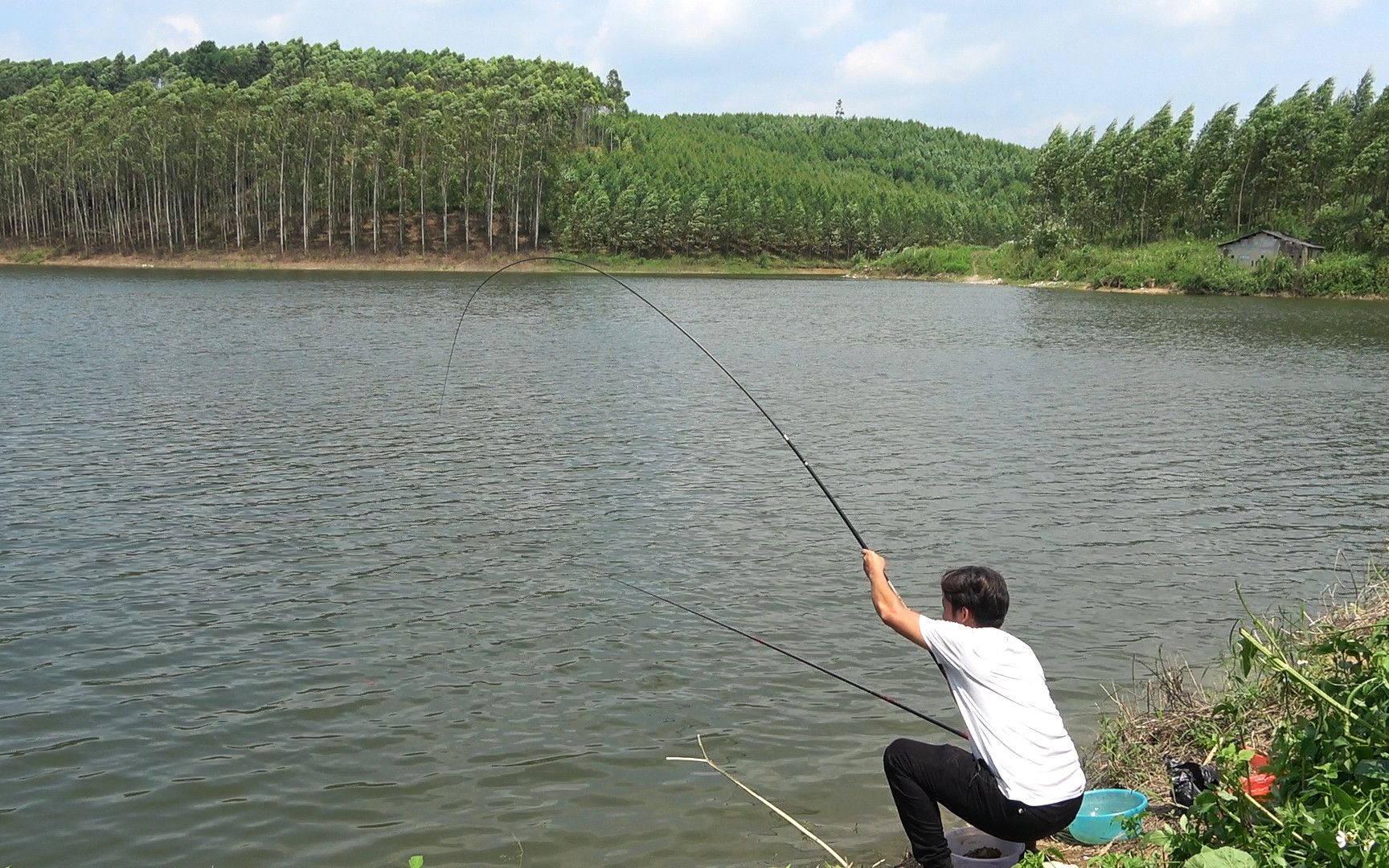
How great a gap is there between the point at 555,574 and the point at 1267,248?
6903 centimetres

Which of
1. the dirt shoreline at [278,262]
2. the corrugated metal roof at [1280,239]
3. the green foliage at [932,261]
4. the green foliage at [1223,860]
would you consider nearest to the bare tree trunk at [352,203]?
the dirt shoreline at [278,262]

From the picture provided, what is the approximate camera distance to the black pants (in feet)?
16.0

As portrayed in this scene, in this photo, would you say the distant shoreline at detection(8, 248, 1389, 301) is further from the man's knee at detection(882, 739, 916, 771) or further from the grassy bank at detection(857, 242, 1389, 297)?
the man's knee at detection(882, 739, 916, 771)

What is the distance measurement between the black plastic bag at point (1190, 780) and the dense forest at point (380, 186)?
94.5m

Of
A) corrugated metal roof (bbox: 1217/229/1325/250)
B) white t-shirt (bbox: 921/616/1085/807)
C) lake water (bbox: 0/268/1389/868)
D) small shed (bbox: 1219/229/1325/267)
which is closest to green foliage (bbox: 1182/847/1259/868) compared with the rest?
white t-shirt (bbox: 921/616/1085/807)

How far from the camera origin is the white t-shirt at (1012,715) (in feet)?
15.9

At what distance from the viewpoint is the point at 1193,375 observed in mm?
28406

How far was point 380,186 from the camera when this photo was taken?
100562mm

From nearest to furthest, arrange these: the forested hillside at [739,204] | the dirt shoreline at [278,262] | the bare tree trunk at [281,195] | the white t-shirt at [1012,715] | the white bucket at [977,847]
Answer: the white t-shirt at [1012,715], the white bucket at [977,847], the dirt shoreline at [278,262], the bare tree trunk at [281,195], the forested hillside at [739,204]

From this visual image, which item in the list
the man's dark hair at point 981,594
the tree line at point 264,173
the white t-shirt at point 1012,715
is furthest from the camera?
the tree line at point 264,173

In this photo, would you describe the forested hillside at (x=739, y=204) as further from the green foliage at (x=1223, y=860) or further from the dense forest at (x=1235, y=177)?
the green foliage at (x=1223, y=860)

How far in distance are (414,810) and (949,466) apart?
11788mm

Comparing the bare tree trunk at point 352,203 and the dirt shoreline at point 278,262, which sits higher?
the bare tree trunk at point 352,203

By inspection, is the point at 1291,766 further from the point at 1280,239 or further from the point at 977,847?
the point at 1280,239
